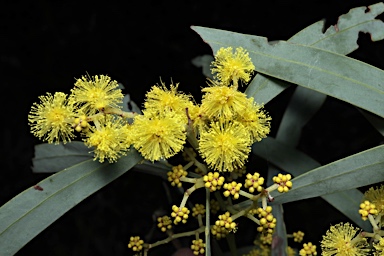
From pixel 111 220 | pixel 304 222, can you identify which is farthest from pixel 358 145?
pixel 111 220

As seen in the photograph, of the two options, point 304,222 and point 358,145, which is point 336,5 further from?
point 304,222

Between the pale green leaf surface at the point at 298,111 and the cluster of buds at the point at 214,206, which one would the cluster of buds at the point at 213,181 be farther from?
the pale green leaf surface at the point at 298,111

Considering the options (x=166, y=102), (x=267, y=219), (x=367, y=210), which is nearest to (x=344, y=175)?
(x=367, y=210)

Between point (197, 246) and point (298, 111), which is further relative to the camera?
point (298, 111)

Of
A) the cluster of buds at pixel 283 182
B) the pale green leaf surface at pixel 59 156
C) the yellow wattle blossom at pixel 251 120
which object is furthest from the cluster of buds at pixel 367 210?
the pale green leaf surface at pixel 59 156

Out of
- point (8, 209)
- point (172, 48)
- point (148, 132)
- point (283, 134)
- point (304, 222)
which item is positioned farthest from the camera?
point (172, 48)

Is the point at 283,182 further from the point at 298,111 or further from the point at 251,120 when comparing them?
the point at 298,111
